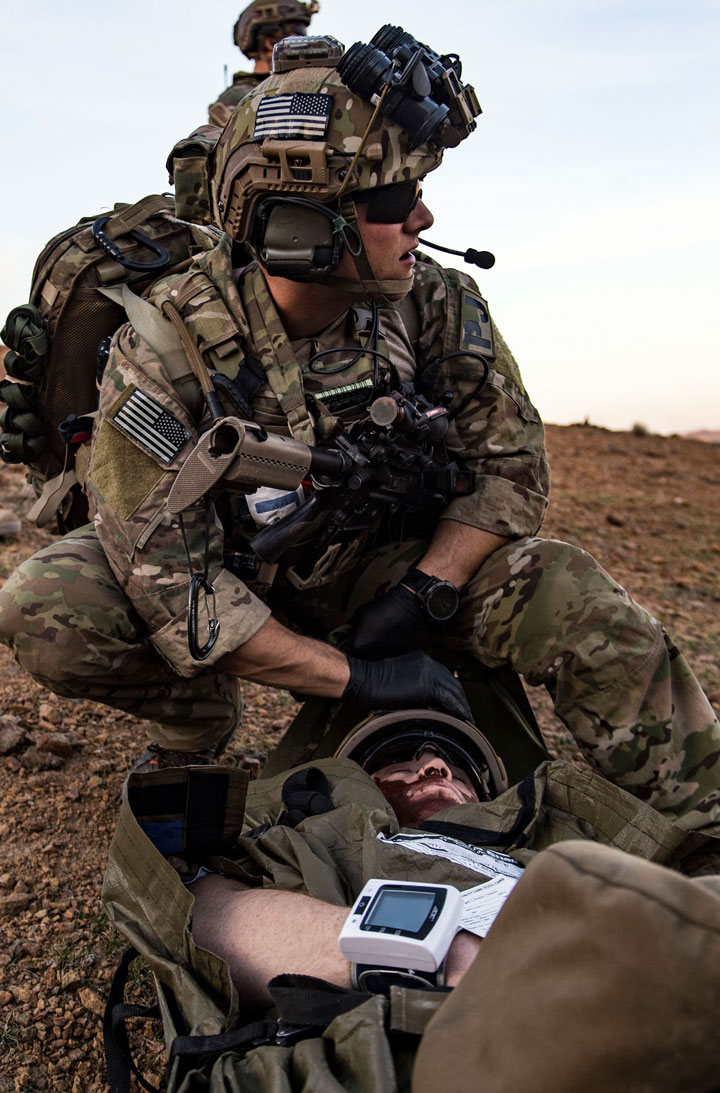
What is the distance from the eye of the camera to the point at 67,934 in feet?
8.59

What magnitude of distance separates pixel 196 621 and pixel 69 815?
2.70ft

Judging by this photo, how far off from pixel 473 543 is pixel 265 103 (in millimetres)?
1451

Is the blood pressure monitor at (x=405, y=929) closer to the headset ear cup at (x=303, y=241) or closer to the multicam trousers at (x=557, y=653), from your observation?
the multicam trousers at (x=557, y=653)

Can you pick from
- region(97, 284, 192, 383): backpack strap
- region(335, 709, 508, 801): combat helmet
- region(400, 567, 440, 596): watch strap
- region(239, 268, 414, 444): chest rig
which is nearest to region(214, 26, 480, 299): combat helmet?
region(239, 268, 414, 444): chest rig

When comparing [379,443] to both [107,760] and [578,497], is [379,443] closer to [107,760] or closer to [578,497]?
[107,760]

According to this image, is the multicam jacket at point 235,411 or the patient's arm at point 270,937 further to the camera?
the multicam jacket at point 235,411

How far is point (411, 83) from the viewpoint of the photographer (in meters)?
2.87

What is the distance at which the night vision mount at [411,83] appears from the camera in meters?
2.86

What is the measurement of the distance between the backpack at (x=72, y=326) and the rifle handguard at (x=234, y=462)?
2.51 ft

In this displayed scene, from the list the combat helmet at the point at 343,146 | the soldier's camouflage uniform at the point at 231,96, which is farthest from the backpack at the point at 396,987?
the soldier's camouflage uniform at the point at 231,96

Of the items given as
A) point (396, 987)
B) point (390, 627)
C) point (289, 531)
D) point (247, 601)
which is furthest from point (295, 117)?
point (396, 987)

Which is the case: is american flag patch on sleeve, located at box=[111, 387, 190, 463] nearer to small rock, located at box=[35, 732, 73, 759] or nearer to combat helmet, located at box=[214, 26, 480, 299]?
combat helmet, located at box=[214, 26, 480, 299]

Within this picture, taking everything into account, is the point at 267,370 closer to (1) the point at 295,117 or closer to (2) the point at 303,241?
(2) the point at 303,241

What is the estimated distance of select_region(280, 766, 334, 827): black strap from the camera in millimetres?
2504
